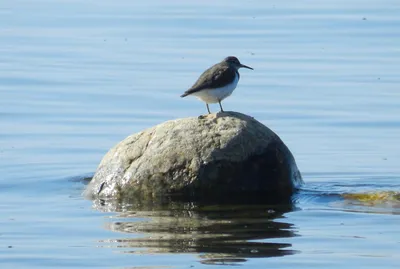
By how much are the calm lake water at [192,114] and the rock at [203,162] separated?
0.25m

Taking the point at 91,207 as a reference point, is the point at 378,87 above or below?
above

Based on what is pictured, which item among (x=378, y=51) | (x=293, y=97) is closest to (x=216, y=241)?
(x=293, y=97)

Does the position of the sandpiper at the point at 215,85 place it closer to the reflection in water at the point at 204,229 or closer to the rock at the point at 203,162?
the rock at the point at 203,162

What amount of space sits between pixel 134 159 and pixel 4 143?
347cm

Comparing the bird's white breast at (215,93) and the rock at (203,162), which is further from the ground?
the bird's white breast at (215,93)

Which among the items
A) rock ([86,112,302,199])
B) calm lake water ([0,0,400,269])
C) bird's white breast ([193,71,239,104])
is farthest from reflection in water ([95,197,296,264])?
bird's white breast ([193,71,239,104])

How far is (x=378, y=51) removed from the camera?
2153 cm

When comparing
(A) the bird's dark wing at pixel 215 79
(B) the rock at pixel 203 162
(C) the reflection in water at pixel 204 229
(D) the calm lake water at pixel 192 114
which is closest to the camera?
(C) the reflection in water at pixel 204 229

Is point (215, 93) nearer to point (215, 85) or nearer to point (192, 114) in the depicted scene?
point (215, 85)

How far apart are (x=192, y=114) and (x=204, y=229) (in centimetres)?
577

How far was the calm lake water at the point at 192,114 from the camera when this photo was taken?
10.1 m

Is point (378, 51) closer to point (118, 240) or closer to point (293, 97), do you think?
point (293, 97)

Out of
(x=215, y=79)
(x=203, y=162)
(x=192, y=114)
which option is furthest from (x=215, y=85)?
(x=192, y=114)

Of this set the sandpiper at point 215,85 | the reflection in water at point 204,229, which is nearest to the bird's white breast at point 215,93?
the sandpiper at point 215,85
